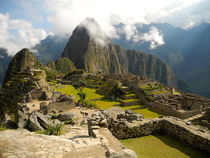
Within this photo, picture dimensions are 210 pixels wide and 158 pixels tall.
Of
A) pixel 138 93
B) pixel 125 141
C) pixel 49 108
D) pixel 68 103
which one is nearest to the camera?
pixel 125 141

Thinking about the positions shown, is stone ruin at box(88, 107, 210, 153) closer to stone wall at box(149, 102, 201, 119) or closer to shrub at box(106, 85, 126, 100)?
stone wall at box(149, 102, 201, 119)

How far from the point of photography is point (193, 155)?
242 inches

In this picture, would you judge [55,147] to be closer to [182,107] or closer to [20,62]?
[182,107]

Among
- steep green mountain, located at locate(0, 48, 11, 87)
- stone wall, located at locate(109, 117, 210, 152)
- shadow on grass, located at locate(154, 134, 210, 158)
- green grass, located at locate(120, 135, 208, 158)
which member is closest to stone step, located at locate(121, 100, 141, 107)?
stone wall, located at locate(109, 117, 210, 152)

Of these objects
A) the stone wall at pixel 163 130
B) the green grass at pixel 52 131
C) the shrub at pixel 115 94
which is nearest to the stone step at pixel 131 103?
the shrub at pixel 115 94

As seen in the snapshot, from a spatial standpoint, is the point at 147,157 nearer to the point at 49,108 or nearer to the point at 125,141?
the point at 125,141

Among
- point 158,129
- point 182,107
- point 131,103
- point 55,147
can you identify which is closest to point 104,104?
point 131,103

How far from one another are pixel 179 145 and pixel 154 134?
1.34 metres

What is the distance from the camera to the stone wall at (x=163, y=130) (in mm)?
6515

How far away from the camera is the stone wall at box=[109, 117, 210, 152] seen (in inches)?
256

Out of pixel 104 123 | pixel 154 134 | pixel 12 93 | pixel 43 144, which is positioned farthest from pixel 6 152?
pixel 12 93

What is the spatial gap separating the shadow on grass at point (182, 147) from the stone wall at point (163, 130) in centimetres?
17

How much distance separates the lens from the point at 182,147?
670cm

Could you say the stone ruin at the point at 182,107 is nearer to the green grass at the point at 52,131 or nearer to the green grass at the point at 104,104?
the green grass at the point at 104,104
